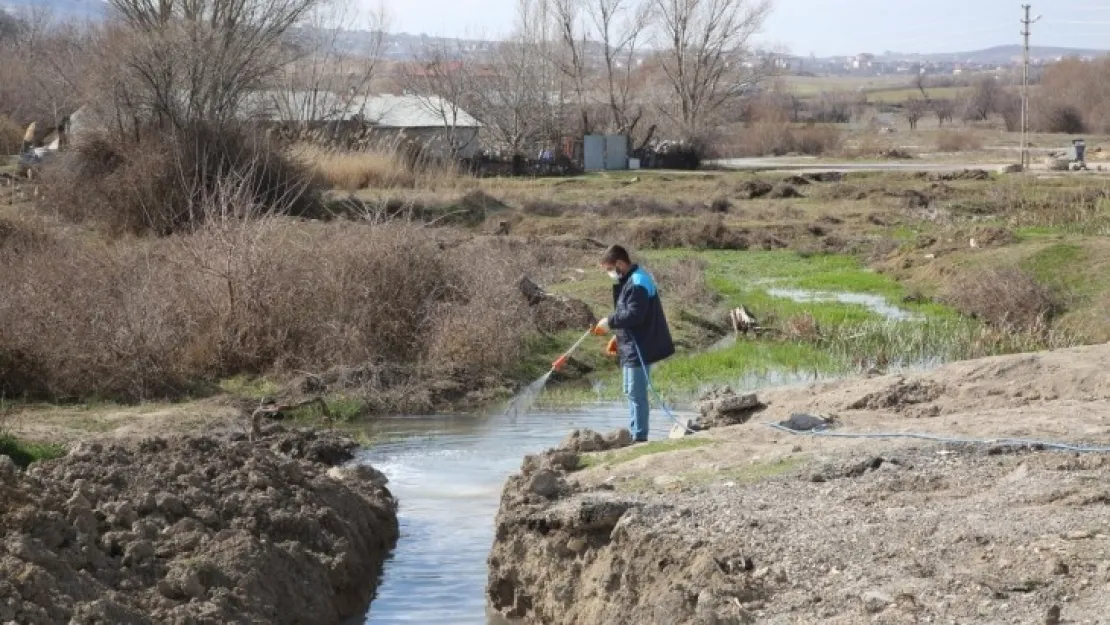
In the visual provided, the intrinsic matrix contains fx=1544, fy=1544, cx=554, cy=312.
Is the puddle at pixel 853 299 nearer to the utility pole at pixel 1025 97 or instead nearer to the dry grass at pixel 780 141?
the utility pole at pixel 1025 97

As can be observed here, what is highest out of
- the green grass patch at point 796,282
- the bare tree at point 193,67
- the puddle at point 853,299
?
the bare tree at point 193,67

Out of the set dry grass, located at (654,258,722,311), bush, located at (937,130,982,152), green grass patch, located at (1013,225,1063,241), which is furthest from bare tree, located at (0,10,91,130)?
bush, located at (937,130,982,152)

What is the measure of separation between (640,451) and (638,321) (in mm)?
1696

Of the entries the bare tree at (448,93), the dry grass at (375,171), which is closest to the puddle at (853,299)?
the dry grass at (375,171)

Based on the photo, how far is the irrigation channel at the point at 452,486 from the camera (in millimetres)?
11328

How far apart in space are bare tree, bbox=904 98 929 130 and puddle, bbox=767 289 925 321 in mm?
84614

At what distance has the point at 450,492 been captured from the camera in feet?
46.9

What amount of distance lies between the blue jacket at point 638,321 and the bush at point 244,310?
5.67 meters

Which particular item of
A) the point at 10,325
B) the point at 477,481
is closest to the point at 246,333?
Result: the point at 10,325

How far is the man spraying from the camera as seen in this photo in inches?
539

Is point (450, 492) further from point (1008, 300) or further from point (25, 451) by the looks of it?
point (1008, 300)

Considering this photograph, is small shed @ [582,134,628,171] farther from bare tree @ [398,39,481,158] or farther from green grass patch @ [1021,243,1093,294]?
green grass patch @ [1021,243,1093,294]

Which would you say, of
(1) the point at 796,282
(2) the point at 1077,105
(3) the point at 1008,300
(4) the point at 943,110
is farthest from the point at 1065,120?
(3) the point at 1008,300

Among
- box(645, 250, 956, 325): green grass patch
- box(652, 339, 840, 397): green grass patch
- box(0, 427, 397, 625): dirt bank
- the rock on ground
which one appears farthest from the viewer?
box(645, 250, 956, 325): green grass patch
